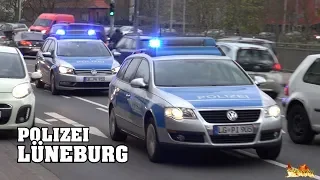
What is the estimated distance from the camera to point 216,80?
1067 cm

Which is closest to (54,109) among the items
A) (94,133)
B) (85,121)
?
(85,121)

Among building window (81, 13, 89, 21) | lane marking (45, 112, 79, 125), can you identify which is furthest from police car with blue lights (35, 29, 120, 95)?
building window (81, 13, 89, 21)

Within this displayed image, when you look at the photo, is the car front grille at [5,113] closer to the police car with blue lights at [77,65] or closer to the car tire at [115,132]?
the car tire at [115,132]

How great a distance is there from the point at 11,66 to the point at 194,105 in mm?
4605

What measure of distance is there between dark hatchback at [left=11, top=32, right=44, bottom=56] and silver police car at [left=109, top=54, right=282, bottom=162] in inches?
1139

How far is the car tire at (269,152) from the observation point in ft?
32.9

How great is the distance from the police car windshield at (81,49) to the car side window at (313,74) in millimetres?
9623

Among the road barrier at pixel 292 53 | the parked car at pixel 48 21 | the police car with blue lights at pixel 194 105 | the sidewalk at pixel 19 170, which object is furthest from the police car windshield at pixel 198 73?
the parked car at pixel 48 21

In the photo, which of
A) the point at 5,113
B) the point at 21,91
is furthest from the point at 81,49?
the point at 5,113

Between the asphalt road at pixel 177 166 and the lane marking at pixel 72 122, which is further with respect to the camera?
the lane marking at pixel 72 122

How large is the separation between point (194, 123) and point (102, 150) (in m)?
1.36

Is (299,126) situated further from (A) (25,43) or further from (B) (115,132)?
(A) (25,43)

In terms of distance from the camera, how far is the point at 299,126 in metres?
12.3

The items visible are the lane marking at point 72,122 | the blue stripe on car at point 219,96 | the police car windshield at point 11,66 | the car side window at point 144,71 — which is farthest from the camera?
the lane marking at point 72,122
